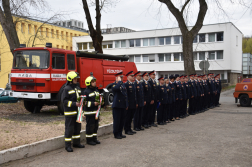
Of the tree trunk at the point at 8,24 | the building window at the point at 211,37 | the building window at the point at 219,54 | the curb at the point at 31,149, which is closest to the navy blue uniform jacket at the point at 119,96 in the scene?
the curb at the point at 31,149

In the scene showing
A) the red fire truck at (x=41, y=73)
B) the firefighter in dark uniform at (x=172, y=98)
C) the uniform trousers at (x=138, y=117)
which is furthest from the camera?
the firefighter in dark uniform at (x=172, y=98)

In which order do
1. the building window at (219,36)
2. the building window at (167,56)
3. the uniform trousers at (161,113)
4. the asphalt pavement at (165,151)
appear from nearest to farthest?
the asphalt pavement at (165,151), the uniform trousers at (161,113), the building window at (219,36), the building window at (167,56)

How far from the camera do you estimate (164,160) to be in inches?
225

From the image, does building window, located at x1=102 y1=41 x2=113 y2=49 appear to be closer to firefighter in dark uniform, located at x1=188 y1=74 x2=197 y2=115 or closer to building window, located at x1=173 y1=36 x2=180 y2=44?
building window, located at x1=173 y1=36 x2=180 y2=44

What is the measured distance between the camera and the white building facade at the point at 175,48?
4344cm

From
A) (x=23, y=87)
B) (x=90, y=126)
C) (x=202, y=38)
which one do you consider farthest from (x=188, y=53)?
(x=202, y=38)

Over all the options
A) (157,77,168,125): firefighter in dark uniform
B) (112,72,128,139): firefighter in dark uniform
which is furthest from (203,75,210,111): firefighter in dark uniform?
(112,72,128,139): firefighter in dark uniform

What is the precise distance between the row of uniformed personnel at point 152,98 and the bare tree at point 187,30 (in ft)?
10.2

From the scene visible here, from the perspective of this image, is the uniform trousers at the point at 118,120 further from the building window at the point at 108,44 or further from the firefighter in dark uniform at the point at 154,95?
the building window at the point at 108,44

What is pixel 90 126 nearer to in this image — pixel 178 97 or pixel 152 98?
pixel 152 98

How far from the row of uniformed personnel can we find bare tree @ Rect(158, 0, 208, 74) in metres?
3.10

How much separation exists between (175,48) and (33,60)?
38.3m

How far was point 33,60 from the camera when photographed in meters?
11.6

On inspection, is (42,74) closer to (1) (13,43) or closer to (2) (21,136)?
(2) (21,136)
